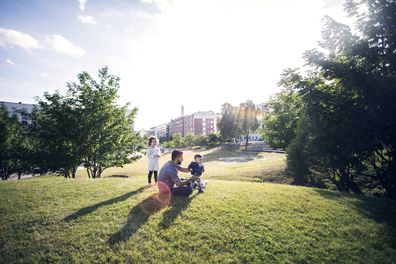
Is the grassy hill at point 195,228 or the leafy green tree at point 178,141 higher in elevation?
the leafy green tree at point 178,141

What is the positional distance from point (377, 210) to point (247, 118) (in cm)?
5880

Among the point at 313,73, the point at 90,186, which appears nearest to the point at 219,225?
the point at 90,186

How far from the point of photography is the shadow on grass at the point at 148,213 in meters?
5.56

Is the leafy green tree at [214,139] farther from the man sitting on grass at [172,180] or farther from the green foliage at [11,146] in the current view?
the man sitting on grass at [172,180]

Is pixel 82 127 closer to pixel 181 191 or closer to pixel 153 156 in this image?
pixel 153 156

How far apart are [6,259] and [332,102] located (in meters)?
11.9

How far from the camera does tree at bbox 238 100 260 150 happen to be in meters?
65.6

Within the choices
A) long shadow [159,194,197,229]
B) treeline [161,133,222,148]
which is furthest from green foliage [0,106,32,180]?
treeline [161,133,222,148]

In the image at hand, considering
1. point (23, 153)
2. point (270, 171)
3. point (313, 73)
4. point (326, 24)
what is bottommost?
point (270, 171)

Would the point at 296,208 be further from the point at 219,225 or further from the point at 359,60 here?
the point at 359,60

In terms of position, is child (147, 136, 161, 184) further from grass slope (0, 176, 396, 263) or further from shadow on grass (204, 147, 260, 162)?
shadow on grass (204, 147, 260, 162)

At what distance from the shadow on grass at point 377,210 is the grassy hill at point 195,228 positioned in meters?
0.04

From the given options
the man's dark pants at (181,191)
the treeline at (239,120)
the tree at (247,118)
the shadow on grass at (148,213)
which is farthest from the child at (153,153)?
the tree at (247,118)

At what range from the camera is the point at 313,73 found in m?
10.6
